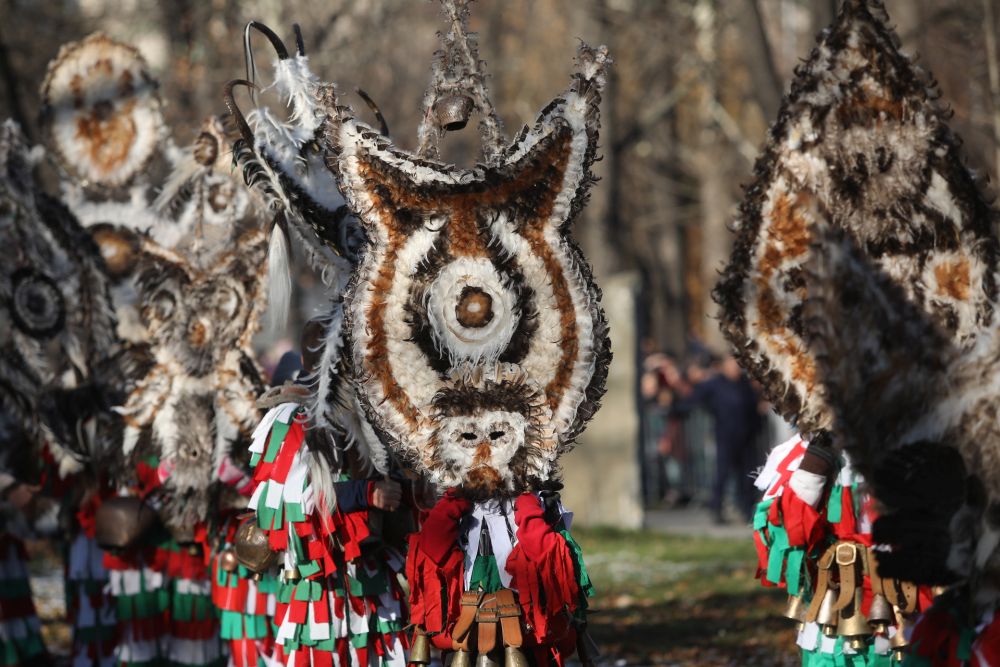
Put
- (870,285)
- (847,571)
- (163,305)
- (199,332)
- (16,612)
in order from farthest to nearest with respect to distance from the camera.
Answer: (16,612)
(163,305)
(199,332)
(847,571)
(870,285)

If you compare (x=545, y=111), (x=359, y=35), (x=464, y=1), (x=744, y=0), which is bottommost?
(x=545, y=111)

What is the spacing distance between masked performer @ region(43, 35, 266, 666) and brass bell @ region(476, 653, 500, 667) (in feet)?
8.26

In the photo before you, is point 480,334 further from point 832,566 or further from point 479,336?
point 832,566

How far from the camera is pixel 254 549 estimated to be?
621 cm

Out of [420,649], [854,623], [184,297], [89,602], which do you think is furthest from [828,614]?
[89,602]

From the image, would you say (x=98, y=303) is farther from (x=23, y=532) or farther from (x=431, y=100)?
(x=431, y=100)

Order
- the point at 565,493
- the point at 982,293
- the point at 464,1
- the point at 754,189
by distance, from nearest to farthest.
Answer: the point at 982,293 → the point at 754,189 → the point at 464,1 → the point at 565,493

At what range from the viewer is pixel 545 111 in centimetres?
539

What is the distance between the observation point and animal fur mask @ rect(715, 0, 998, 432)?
14.0 ft

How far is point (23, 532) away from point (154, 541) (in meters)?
1.28

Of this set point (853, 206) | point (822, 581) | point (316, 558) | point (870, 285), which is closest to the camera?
point (870, 285)

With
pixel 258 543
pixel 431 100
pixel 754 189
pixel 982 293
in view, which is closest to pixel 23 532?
pixel 258 543

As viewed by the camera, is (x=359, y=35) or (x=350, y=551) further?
(x=359, y=35)

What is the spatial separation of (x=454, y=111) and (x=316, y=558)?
192 centimetres
